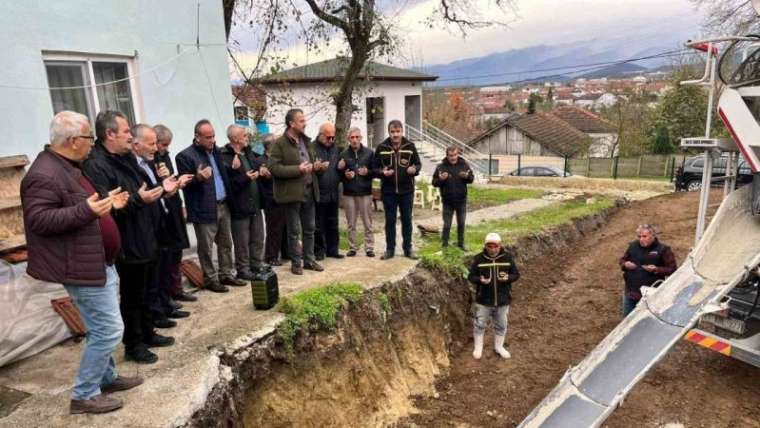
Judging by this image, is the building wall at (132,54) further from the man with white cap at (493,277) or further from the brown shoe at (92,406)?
the man with white cap at (493,277)

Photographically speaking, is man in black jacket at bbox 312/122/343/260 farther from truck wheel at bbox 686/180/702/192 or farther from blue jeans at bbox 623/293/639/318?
truck wheel at bbox 686/180/702/192

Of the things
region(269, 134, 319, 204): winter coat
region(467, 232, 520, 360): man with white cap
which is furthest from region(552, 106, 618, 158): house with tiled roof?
region(269, 134, 319, 204): winter coat

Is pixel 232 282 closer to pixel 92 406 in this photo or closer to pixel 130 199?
pixel 130 199

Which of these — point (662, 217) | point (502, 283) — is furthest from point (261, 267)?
point (662, 217)

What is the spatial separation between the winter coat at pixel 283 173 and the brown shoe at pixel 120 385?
2.83 metres

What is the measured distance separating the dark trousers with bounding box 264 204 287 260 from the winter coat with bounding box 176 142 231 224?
1083 mm

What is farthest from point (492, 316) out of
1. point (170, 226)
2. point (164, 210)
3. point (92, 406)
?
point (92, 406)

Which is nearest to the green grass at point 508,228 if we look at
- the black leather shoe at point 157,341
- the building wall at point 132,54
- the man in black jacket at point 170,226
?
the man in black jacket at point 170,226

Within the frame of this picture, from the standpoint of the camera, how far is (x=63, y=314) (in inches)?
177

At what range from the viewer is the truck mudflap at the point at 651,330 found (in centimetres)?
402

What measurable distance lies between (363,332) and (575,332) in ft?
11.5

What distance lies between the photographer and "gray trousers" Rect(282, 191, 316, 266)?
6195mm

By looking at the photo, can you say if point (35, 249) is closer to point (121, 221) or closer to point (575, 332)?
point (121, 221)

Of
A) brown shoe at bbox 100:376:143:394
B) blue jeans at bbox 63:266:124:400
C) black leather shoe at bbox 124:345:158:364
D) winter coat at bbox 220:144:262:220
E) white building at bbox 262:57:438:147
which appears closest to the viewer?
blue jeans at bbox 63:266:124:400
